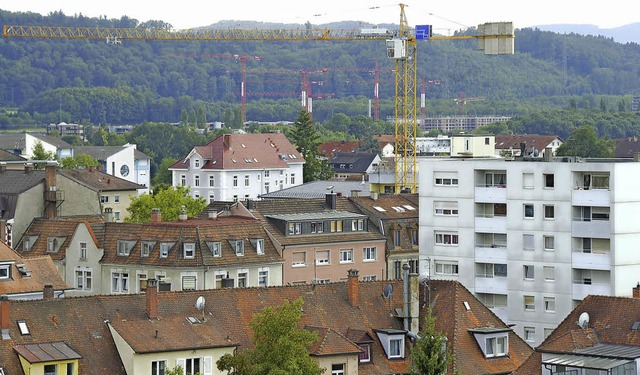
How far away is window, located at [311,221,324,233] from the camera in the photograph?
82.2 meters

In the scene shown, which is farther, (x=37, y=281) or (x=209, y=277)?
A: (x=209, y=277)

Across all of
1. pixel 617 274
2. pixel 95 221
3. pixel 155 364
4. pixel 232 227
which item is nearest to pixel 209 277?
pixel 232 227

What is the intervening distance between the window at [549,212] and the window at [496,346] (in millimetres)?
15679

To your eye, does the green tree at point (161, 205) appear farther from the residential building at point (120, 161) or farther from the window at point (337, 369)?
the residential building at point (120, 161)

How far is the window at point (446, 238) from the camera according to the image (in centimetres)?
7650

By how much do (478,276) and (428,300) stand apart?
55.1ft

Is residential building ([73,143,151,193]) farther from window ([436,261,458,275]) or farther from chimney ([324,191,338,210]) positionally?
window ([436,261,458,275])

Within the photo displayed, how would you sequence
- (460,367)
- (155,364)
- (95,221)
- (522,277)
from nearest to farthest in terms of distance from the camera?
(155,364) < (460,367) < (522,277) < (95,221)

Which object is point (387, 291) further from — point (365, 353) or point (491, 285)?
point (491, 285)

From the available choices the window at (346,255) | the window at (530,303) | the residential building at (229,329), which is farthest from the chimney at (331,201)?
the residential building at (229,329)

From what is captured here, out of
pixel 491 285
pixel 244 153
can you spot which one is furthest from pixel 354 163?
pixel 491 285

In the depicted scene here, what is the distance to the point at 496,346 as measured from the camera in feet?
187

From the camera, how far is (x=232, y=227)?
253 ft

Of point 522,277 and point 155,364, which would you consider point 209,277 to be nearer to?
point 522,277
